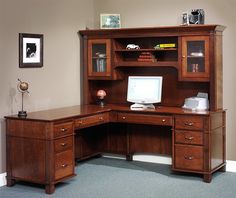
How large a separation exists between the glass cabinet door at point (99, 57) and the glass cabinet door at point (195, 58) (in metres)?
1.03

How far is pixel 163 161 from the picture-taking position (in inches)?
239

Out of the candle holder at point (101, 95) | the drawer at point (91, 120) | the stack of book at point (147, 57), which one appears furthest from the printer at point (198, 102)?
the candle holder at point (101, 95)

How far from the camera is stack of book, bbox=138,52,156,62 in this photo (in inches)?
231

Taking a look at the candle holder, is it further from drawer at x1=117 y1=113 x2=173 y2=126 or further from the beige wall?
drawer at x1=117 y1=113 x2=173 y2=126

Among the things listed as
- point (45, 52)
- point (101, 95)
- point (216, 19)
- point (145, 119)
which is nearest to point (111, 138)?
point (101, 95)

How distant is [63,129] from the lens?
4875mm

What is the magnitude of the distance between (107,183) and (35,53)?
5.54 feet

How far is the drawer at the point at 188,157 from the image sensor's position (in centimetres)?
523

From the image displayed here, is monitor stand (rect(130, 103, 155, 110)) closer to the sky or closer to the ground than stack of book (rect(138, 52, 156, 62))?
closer to the ground

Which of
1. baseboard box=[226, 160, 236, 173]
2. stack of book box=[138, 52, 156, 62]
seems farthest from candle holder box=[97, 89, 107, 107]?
baseboard box=[226, 160, 236, 173]

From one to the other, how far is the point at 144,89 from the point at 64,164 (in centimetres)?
156

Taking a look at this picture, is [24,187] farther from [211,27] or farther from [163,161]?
[211,27]

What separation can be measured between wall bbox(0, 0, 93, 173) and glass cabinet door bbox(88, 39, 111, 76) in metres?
0.19

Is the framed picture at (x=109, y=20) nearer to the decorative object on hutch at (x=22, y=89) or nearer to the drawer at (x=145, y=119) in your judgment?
the drawer at (x=145, y=119)
